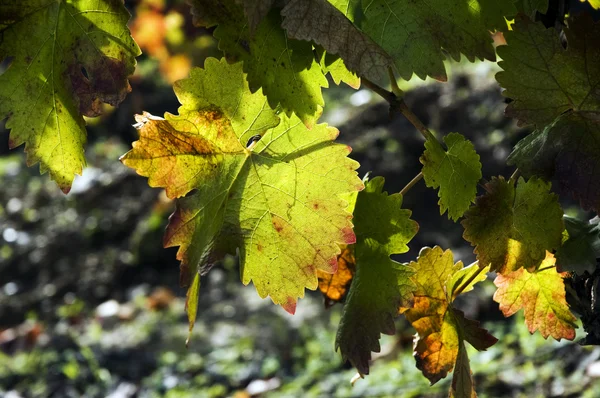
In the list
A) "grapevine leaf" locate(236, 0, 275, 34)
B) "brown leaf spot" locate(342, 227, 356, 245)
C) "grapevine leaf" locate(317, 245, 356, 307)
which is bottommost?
"grapevine leaf" locate(317, 245, 356, 307)

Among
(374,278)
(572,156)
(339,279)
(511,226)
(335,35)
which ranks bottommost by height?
(339,279)

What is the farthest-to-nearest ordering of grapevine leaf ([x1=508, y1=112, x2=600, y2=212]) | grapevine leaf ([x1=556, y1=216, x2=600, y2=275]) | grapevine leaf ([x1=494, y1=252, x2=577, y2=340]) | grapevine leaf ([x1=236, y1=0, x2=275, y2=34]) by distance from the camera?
grapevine leaf ([x1=494, y1=252, x2=577, y2=340]) → grapevine leaf ([x1=556, y1=216, x2=600, y2=275]) → grapevine leaf ([x1=508, y1=112, x2=600, y2=212]) → grapevine leaf ([x1=236, y1=0, x2=275, y2=34])

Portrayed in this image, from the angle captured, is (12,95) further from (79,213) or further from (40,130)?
(79,213)

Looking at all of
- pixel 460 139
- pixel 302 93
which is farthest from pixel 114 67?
pixel 460 139

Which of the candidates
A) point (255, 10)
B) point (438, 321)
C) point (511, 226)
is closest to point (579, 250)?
point (511, 226)

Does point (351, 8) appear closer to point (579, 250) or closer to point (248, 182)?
point (248, 182)

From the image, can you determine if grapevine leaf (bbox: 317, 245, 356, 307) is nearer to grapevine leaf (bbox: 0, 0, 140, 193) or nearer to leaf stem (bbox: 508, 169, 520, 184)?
leaf stem (bbox: 508, 169, 520, 184)

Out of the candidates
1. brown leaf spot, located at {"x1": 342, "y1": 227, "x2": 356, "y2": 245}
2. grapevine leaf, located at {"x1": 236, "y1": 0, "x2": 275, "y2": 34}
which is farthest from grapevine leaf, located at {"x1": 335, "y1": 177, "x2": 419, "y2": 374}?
grapevine leaf, located at {"x1": 236, "y1": 0, "x2": 275, "y2": 34}
